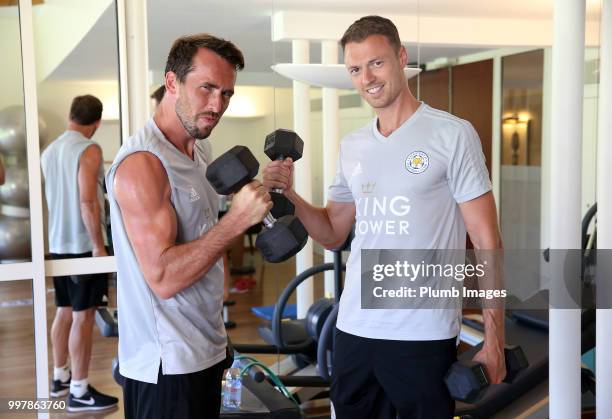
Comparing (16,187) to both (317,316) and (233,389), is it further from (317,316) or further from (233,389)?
(317,316)

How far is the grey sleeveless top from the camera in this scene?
146 centimetres

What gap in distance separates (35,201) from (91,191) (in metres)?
0.32

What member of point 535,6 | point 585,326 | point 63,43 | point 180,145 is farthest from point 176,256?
point 535,6

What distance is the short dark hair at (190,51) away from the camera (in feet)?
4.95

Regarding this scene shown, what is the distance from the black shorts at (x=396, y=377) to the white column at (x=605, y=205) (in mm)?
1112

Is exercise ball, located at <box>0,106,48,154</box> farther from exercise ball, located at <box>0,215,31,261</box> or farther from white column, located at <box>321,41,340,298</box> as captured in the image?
white column, located at <box>321,41,340,298</box>

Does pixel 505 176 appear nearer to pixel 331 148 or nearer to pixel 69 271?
pixel 331 148

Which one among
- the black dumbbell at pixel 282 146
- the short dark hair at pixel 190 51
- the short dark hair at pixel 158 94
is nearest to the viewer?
the short dark hair at pixel 190 51

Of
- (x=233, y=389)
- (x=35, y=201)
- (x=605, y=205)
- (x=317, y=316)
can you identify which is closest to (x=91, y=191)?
(x=35, y=201)

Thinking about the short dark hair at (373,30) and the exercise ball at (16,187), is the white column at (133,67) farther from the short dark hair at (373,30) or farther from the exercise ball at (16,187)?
the short dark hair at (373,30)

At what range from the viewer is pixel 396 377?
5.41 ft

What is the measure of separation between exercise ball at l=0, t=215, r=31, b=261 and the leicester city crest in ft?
4.41

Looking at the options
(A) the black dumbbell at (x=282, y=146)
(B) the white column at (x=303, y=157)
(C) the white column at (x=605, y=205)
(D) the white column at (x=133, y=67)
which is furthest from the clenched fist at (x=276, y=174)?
(B) the white column at (x=303, y=157)

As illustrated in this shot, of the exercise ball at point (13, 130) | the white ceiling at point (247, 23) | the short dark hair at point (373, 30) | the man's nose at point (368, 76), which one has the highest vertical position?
the white ceiling at point (247, 23)
